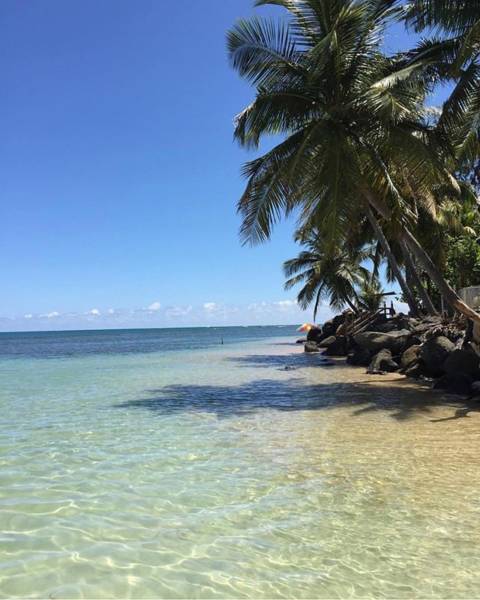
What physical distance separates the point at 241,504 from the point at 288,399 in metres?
7.43

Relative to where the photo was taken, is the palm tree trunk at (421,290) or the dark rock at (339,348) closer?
the palm tree trunk at (421,290)

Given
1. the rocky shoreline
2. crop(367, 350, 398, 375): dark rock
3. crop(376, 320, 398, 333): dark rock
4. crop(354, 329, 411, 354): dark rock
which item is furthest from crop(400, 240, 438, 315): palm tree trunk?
crop(376, 320, 398, 333): dark rock

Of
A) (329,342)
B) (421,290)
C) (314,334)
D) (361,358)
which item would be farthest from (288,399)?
(314,334)

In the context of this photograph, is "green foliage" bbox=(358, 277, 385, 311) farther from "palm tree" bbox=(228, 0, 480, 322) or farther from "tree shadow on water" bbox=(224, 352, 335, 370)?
"palm tree" bbox=(228, 0, 480, 322)

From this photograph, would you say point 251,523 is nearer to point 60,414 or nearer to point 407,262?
point 60,414

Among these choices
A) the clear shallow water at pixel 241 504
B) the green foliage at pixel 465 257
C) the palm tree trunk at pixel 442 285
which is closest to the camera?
the clear shallow water at pixel 241 504

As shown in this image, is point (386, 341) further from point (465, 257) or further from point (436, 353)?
point (465, 257)

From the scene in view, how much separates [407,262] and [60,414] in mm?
15706

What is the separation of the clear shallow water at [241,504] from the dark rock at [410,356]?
622cm

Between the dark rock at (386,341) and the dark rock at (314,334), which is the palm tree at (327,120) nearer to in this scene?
the dark rock at (386,341)

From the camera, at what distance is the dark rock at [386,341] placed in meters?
19.0

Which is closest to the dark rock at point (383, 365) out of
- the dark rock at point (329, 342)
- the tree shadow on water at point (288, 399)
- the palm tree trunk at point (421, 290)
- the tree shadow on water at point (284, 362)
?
the palm tree trunk at point (421, 290)

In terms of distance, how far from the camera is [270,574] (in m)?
3.64

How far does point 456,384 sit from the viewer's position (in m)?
12.2
